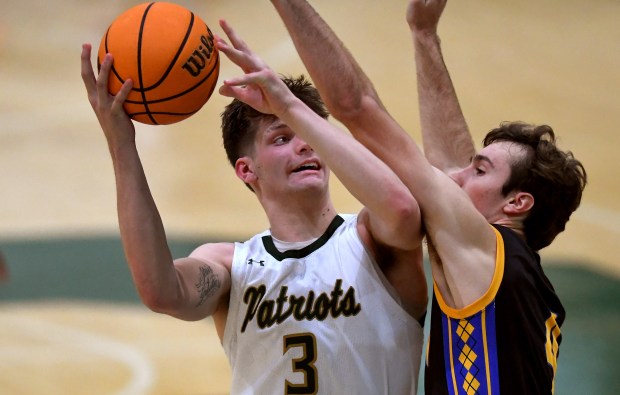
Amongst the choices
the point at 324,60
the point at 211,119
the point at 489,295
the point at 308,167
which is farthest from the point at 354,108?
the point at 211,119

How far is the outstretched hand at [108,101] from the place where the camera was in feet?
9.78

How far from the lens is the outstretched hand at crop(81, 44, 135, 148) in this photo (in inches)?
117

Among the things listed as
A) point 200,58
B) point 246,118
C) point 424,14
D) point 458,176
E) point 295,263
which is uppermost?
point 424,14

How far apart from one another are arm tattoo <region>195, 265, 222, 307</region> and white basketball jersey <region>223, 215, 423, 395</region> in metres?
0.12

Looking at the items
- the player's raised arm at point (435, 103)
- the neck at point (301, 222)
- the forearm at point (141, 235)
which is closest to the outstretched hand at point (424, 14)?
the player's raised arm at point (435, 103)

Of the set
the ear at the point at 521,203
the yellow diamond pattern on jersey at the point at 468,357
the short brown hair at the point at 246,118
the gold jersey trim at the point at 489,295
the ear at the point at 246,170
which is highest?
the short brown hair at the point at 246,118

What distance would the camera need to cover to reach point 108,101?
3.02m

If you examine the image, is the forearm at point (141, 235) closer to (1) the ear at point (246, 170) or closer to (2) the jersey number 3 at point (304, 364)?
(2) the jersey number 3 at point (304, 364)

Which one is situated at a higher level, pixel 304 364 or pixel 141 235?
pixel 141 235

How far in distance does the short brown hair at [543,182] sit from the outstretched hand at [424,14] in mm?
658

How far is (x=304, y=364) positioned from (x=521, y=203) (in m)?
1.02

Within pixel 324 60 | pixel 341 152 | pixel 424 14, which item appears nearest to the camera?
pixel 341 152

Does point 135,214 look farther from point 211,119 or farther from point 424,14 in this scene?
point 211,119

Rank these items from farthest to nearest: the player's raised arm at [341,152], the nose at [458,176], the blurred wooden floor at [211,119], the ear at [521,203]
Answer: the blurred wooden floor at [211,119], the nose at [458,176], the ear at [521,203], the player's raised arm at [341,152]
